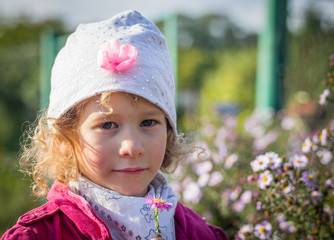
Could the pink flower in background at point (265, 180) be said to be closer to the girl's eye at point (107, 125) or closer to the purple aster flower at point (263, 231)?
the purple aster flower at point (263, 231)

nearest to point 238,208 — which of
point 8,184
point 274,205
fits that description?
point 274,205

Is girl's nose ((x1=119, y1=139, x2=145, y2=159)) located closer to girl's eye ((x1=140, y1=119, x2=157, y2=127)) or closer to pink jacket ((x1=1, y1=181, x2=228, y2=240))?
girl's eye ((x1=140, y1=119, x2=157, y2=127))

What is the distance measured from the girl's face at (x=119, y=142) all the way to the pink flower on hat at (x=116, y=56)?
Result: 0.32 ft

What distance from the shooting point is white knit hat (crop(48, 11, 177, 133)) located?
1.39 meters

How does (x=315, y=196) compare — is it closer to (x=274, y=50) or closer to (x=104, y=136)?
(x=104, y=136)

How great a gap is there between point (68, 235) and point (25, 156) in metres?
0.46

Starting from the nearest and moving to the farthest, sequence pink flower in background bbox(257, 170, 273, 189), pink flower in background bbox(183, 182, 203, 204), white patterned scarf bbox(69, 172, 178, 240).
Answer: white patterned scarf bbox(69, 172, 178, 240), pink flower in background bbox(257, 170, 273, 189), pink flower in background bbox(183, 182, 203, 204)

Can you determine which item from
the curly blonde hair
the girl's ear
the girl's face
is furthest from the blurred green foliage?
the girl's face

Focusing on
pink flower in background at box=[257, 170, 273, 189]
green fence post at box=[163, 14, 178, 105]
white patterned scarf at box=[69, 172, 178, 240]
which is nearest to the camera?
white patterned scarf at box=[69, 172, 178, 240]

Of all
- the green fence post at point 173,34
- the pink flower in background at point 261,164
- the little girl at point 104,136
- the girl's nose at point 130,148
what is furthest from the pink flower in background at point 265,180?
the green fence post at point 173,34

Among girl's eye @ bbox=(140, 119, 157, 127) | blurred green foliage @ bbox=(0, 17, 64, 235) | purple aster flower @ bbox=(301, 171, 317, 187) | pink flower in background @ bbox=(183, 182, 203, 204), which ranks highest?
girl's eye @ bbox=(140, 119, 157, 127)

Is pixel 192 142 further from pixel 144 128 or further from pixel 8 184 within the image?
pixel 8 184

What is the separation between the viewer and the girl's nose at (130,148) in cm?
134

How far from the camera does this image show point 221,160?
2.84m
